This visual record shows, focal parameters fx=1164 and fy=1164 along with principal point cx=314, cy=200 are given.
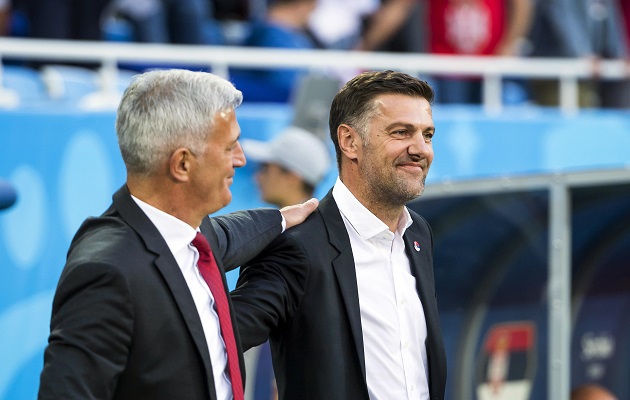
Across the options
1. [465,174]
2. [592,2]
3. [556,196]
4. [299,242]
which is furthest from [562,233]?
[592,2]

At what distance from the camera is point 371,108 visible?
2.97m

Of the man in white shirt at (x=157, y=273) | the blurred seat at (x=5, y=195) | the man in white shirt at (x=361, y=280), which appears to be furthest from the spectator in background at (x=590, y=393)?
the man in white shirt at (x=157, y=273)

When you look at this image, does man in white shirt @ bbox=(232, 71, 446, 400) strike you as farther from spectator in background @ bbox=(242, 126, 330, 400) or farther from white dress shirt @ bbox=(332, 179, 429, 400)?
spectator in background @ bbox=(242, 126, 330, 400)

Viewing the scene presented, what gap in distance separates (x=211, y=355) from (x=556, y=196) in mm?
2562

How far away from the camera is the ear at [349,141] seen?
2992 mm

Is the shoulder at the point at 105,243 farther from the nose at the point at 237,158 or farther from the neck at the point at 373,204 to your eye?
the neck at the point at 373,204

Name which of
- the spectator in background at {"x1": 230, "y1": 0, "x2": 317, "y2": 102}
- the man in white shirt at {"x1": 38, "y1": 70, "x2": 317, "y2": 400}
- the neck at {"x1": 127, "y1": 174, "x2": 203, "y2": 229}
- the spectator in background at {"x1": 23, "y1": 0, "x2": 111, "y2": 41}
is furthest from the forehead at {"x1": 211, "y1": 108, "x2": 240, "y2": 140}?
the spectator in background at {"x1": 230, "y1": 0, "x2": 317, "y2": 102}

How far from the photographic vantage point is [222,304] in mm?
2561

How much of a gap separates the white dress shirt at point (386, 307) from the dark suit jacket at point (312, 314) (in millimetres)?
27

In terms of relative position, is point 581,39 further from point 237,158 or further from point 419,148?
point 237,158

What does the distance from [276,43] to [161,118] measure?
4423 mm

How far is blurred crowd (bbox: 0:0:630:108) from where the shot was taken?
6.49 meters

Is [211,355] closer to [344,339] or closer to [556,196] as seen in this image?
[344,339]

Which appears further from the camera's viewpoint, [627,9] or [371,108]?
[627,9]
